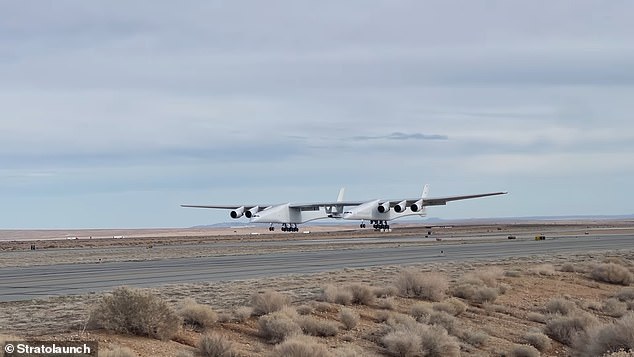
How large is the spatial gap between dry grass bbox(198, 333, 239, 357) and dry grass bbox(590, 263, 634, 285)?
66.6 feet

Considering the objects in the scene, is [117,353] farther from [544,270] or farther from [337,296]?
[544,270]

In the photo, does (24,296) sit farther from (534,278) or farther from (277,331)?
(534,278)

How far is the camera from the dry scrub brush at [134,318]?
46.1 ft

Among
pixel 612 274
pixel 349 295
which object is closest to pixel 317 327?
pixel 349 295

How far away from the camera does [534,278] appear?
28.4m

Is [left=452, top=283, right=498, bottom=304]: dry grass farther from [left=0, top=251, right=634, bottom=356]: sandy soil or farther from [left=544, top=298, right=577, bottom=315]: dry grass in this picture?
[left=544, top=298, right=577, bottom=315]: dry grass

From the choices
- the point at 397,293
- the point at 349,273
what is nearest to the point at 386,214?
the point at 349,273

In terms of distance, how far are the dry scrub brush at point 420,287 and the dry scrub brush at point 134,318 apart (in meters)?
8.95

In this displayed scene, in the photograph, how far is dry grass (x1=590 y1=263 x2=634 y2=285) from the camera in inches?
1167

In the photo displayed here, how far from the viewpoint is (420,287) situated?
71.6ft

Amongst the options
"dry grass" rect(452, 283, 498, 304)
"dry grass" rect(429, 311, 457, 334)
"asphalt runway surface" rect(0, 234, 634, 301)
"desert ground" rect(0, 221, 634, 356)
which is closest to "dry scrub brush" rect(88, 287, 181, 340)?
"desert ground" rect(0, 221, 634, 356)

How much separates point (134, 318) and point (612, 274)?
2113cm

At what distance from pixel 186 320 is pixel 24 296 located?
8.16 m

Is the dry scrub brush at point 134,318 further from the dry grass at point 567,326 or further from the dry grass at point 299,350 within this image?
the dry grass at point 567,326
